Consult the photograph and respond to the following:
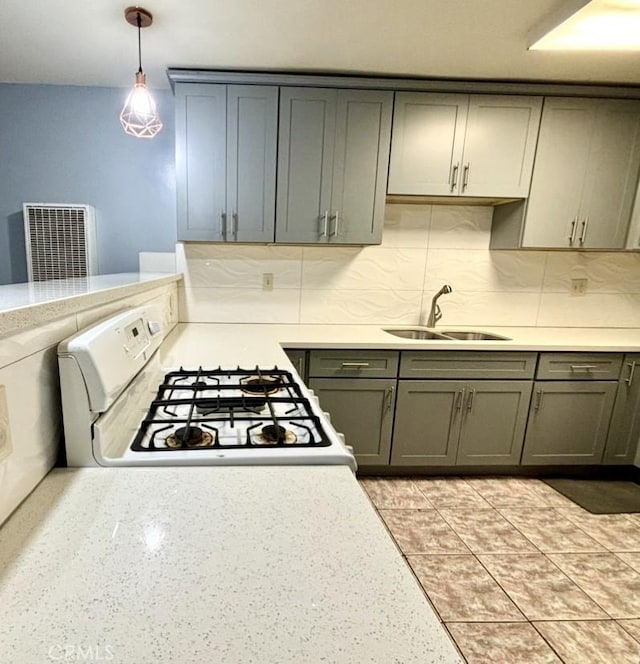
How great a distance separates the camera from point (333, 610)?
0.48 m

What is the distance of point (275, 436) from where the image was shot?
88 cm

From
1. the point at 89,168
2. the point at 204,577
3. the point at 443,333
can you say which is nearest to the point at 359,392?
the point at 443,333

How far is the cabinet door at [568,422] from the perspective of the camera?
232 cm

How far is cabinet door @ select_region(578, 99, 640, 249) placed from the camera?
2.22m

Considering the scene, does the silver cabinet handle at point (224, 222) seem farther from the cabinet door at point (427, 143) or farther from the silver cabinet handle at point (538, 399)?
the silver cabinet handle at point (538, 399)

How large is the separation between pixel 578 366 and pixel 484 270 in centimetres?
82

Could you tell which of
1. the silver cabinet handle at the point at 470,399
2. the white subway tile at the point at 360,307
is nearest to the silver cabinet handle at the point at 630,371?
the silver cabinet handle at the point at 470,399

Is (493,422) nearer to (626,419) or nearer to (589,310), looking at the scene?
(626,419)

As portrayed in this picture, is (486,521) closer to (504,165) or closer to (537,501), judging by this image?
(537,501)

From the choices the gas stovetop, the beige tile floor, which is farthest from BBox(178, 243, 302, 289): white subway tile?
the beige tile floor

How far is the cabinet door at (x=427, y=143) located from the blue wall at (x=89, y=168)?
1.40 m

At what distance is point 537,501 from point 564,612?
79 centimetres

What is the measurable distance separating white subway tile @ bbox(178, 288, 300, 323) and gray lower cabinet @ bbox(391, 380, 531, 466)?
908 millimetres

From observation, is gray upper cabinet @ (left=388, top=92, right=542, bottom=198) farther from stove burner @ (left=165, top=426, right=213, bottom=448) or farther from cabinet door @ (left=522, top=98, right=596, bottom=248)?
stove burner @ (left=165, top=426, right=213, bottom=448)
